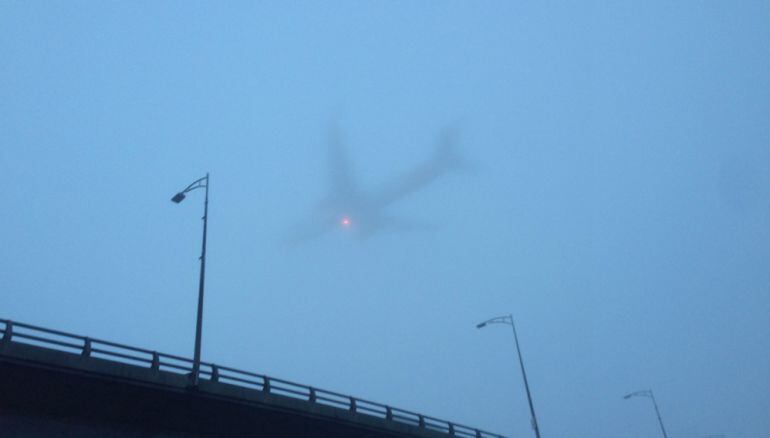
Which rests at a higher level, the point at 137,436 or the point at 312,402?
the point at 312,402

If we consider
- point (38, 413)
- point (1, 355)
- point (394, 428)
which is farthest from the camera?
point (394, 428)

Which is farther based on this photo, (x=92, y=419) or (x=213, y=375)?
(x=213, y=375)

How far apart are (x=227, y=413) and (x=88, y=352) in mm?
6984

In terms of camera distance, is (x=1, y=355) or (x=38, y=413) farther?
(x=38, y=413)

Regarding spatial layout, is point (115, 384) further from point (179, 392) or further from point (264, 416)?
point (264, 416)

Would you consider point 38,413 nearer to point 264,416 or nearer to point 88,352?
point 88,352

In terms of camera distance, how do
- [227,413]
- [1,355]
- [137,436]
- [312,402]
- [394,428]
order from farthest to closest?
[394,428] → [312,402] → [227,413] → [137,436] → [1,355]

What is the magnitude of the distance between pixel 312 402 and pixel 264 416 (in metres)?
2.57

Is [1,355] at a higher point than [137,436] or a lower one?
higher

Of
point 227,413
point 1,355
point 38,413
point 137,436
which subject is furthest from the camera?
point 227,413

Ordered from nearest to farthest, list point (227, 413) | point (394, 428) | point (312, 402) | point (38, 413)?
1. point (38, 413)
2. point (227, 413)
3. point (312, 402)
4. point (394, 428)

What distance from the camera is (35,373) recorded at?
20.5m

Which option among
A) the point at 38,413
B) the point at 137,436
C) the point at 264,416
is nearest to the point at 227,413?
the point at 264,416

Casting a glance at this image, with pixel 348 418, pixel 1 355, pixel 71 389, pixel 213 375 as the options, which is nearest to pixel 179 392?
pixel 213 375
